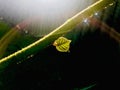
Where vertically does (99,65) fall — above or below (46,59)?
below

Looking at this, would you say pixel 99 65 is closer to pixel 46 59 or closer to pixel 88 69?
pixel 88 69

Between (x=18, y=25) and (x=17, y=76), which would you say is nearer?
(x=17, y=76)

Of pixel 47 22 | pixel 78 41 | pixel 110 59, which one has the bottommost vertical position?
pixel 110 59

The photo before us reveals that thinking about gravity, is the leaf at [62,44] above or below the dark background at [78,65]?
above

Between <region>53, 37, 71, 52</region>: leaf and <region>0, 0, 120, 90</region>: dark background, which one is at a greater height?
<region>53, 37, 71, 52</region>: leaf

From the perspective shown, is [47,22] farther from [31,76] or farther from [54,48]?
[31,76]

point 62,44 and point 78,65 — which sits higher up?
point 62,44

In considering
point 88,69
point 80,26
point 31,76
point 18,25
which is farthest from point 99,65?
point 18,25

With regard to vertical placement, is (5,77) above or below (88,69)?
above

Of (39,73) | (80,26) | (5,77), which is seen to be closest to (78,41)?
(80,26)
